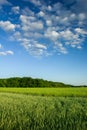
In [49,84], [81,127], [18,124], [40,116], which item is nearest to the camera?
[81,127]

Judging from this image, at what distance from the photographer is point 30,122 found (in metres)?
6.39

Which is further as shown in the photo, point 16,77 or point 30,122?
point 16,77

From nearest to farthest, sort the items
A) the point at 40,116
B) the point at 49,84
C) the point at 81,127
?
1. the point at 81,127
2. the point at 40,116
3. the point at 49,84

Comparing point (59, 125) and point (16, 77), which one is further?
point (16, 77)

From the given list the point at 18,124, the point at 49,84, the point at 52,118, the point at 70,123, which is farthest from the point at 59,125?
the point at 49,84

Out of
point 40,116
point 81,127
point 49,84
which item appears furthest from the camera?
point 49,84

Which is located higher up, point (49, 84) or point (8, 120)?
point (49, 84)

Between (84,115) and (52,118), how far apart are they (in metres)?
1.03

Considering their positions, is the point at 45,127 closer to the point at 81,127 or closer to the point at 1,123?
the point at 81,127

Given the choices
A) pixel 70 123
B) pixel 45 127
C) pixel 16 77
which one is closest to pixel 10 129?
pixel 45 127

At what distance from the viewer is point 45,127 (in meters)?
5.80

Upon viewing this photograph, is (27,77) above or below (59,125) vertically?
above

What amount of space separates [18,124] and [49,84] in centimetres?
6824

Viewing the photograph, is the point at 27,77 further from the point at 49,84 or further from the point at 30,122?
the point at 30,122
